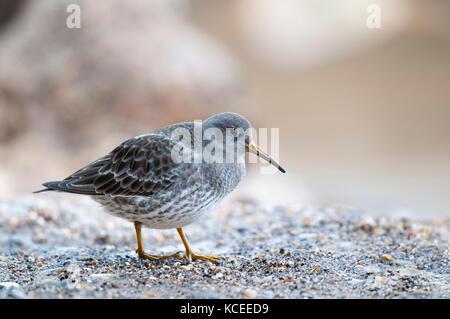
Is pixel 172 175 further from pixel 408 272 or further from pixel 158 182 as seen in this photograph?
pixel 408 272

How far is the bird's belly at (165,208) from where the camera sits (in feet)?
18.0

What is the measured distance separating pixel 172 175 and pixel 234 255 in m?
1.35

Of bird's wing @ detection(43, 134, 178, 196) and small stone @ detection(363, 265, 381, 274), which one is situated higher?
bird's wing @ detection(43, 134, 178, 196)

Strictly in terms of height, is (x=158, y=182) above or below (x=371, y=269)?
above

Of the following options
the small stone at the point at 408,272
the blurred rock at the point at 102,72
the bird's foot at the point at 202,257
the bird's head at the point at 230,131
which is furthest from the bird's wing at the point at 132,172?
the blurred rock at the point at 102,72

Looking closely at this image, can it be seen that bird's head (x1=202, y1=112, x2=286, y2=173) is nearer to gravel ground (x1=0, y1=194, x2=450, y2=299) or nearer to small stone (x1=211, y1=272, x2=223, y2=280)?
gravel ground (x1=0, y1=194, x2=450, y2=299)

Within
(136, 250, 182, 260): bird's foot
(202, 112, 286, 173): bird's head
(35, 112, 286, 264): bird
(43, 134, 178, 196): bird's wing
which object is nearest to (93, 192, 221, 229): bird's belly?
(35, 112, 286, 264): bird

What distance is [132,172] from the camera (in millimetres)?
5863

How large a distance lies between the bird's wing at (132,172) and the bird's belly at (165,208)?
110 millimetres

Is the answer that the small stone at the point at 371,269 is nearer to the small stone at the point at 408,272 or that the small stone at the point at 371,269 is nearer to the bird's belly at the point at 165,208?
the small stone at the point at 408,272

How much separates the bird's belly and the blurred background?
4290 mm

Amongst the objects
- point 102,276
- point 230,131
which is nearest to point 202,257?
point 102,276

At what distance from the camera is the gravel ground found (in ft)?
15.7
